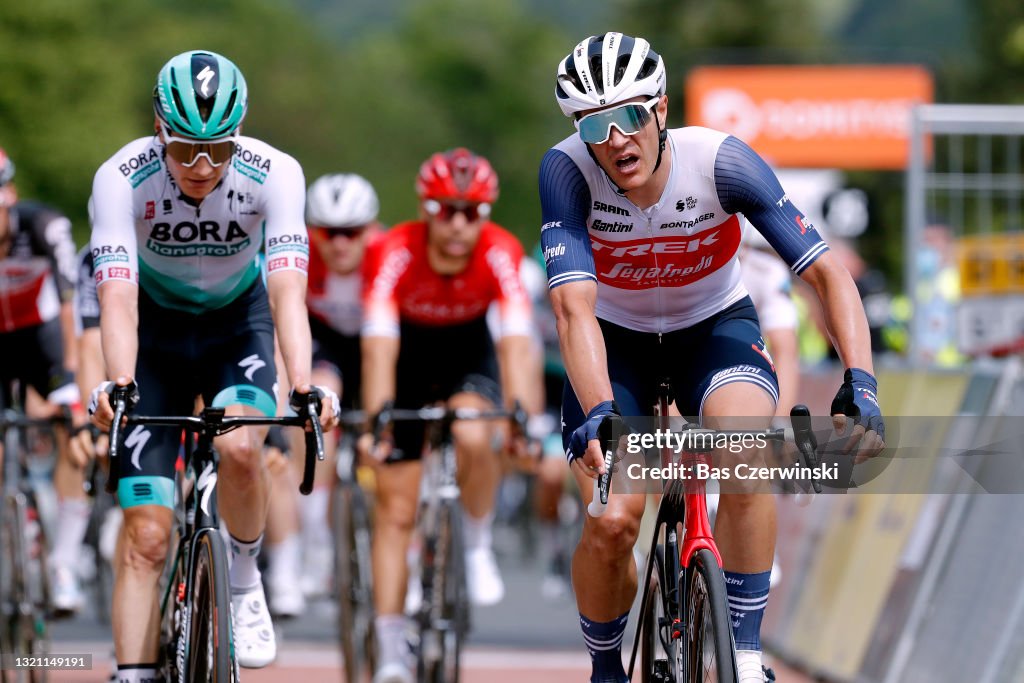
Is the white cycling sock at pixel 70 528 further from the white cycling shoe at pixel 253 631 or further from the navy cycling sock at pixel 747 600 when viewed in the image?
the navy cycling sock at pixel 747 600

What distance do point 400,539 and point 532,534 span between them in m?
9.33

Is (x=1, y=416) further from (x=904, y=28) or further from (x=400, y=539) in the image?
(x=904, y=28)

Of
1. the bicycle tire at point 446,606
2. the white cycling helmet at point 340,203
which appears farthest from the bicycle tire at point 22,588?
the white cycling helmet at point 340,203

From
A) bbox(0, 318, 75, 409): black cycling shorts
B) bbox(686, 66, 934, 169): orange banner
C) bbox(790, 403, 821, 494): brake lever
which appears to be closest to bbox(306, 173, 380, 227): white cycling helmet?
bbox(0, 318, 75, 409): black cycling shorts

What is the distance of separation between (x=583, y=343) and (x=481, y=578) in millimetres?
4005

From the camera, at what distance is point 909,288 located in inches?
411

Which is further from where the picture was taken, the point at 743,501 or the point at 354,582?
the point at 354,582

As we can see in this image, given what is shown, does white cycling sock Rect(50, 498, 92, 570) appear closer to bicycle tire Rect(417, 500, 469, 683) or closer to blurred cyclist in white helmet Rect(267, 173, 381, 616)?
blurred cyclist in white helmet Rect(267, 173, 381, 616)

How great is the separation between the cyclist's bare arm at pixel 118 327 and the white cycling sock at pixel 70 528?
3.88 meters

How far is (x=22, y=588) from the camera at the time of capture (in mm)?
8406

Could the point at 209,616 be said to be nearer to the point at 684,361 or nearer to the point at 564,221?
the point at 564,221

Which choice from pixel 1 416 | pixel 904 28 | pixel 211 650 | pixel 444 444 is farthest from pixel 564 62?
pixel 904 28

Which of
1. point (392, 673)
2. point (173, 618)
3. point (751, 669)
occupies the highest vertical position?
point (173, 618)

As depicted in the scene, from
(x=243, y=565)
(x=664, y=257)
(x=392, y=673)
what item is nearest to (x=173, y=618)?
(x=243, y=565)
